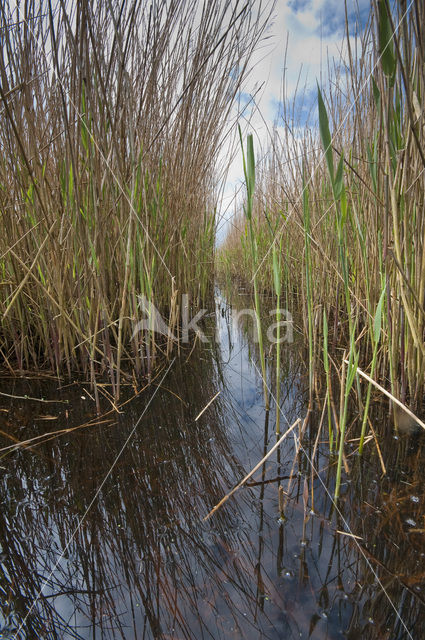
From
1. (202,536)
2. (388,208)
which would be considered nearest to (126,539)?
(202,536)

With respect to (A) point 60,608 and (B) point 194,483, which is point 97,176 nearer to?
(B) point 194,483

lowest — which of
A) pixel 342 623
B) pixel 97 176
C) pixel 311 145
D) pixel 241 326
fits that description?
pixel 342 623

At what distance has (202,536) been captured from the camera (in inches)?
21.6

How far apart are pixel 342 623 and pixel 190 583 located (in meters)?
0.20

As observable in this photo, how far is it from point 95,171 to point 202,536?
965mm

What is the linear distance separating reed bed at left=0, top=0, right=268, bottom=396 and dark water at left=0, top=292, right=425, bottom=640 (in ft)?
1.12

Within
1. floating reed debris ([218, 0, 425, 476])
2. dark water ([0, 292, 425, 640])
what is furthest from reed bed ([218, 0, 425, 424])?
dark water ([0, 292, 425, 640])

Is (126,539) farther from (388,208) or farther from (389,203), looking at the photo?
(389,203)

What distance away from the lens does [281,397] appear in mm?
1075

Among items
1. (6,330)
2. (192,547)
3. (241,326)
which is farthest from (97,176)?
(241,326)

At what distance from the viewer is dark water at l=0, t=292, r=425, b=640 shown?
423 millimetres

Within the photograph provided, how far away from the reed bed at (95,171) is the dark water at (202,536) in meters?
0.34

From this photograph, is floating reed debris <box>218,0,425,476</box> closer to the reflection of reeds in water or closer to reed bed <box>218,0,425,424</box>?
reed bed <box>218,0,425,424</box>

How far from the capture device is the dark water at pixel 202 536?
42 cm
